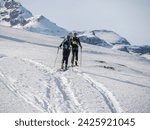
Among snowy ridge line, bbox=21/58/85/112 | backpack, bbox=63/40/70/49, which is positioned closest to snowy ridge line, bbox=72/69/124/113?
snowy ridge line, bbox=21/58/85/112

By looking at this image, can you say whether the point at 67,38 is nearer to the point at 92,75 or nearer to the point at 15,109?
the point at 92,75

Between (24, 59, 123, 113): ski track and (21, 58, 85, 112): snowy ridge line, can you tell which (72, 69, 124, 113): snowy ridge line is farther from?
(21, 58, 85, 112): snowy ridge line

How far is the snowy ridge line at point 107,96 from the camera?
15.7 meters

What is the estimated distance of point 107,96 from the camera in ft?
57.7

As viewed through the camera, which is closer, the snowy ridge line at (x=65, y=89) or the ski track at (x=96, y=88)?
the snowy ridge line at (x=65, y=89)

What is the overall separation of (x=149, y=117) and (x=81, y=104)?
3294mm

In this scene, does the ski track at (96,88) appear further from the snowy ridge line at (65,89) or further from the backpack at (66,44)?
the backpack at (66,44)

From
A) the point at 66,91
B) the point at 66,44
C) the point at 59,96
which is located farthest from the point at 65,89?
the point at 66,44

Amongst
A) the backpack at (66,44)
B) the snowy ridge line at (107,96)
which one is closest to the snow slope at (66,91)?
the snowy ridge line at (107,96)

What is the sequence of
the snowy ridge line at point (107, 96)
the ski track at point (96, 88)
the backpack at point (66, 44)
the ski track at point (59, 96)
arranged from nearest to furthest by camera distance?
the ski track at point (59, 96) → the snowy ridge line at point (107, 96) → the ski track at point (96, 88) → the backpack at point (66, 44)

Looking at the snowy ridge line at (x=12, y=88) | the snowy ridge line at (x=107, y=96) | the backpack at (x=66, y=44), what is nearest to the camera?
the snowy ridge line at (x=12, y=88)

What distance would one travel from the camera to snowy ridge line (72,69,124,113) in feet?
51.4

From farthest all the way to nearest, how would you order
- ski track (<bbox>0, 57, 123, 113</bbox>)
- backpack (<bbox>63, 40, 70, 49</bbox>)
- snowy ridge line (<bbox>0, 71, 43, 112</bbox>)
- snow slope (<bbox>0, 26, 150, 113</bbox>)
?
backpack (<bbox>63, 40, 70, 49</bbox>)
snowy ridge line (<bbox>0, 71, 43, 112</bbox>)
snow slope (<bbox>0, 26, 150, 113</bbox>)
ski track (<bbox>0, 57, 123, 113</bbox>)

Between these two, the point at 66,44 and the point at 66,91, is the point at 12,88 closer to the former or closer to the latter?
the point at 66,91
